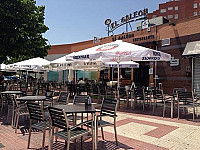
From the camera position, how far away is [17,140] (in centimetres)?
449

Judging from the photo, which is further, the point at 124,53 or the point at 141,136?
the point at 124,53

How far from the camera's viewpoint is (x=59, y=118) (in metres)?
3.30

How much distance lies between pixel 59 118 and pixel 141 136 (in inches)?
98.2

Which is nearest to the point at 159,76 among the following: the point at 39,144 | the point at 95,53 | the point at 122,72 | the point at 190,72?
the point at 190,72

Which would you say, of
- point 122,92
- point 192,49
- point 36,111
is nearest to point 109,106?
point 36,111

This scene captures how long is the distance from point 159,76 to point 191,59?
9.65 feet

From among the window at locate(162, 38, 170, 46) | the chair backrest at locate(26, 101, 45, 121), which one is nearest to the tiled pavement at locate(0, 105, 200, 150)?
the chair backrest at locate(26, 101, 45, 121)

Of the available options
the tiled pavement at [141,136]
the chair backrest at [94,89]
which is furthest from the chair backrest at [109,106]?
the chair backrest at [94,89]

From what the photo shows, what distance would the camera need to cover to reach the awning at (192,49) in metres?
12.2

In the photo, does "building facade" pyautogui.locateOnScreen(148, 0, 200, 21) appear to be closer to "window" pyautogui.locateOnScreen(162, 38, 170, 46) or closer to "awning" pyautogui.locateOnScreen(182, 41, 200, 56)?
"window" pyautogui.locateOnScreen(162, 38, 170, 46)

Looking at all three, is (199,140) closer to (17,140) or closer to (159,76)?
(17,140)

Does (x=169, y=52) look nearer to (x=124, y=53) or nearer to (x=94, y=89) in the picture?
(x=94, y=89)

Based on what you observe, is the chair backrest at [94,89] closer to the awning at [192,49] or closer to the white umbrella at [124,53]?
the white umbrella at [124,53]

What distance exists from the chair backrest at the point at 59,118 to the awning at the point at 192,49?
11108 mm
